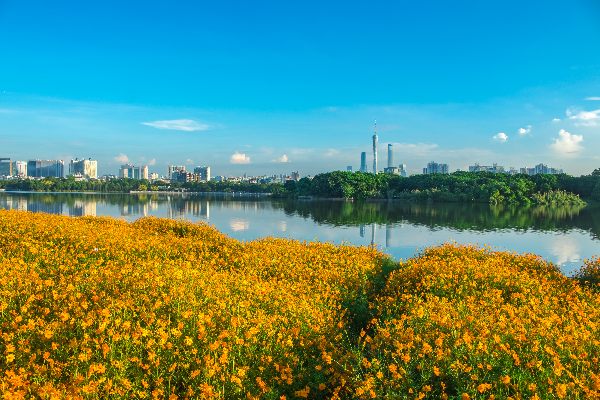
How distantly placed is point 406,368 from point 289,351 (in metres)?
1.08

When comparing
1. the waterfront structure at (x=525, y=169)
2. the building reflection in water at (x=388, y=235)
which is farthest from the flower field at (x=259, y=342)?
the waterfront structure at (x=525, y=169)

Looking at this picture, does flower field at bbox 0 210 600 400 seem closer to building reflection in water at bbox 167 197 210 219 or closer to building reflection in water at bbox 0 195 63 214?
building reflection in water at bbox 167 197 210 219

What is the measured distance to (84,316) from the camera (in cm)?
329

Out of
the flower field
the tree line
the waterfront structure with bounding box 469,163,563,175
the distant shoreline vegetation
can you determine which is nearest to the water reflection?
the tree line

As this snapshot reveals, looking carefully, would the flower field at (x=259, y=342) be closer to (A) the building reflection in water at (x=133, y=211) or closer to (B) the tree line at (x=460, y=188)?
(A) the building reflection in water at (x=133, y=211)

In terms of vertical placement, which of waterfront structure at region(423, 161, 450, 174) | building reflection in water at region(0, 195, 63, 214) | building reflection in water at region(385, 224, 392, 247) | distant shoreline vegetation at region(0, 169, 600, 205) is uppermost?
waterfront structure at region(423, 161, 450, 174)

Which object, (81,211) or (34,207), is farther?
(34,207)

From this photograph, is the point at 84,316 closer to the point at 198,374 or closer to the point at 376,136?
the point at 198,374

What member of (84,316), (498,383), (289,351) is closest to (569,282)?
(498,383)

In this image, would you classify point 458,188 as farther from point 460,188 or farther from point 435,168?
point 435,168

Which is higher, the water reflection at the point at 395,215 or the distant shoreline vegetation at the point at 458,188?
the distant shoreline vegetation at the point at 458,188

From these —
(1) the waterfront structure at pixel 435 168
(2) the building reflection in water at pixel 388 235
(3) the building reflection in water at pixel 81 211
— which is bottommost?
(2) the building reflection in water at pixel 388 235

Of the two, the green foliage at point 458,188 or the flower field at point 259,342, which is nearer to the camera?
the flower field at point 259,342

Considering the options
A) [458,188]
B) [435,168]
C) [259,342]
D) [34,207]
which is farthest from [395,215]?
[435,168]
